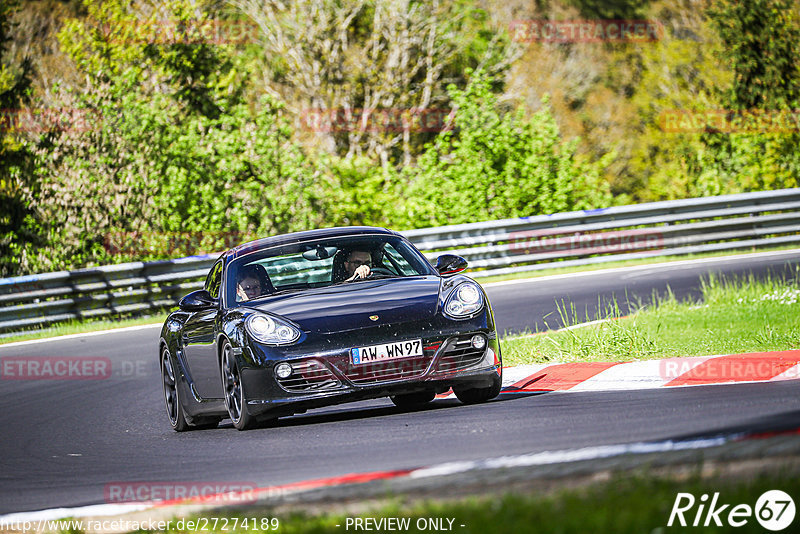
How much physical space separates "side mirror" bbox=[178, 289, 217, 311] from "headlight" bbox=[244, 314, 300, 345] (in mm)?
864

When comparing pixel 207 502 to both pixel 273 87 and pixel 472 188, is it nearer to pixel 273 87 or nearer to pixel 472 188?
pixel 472 188

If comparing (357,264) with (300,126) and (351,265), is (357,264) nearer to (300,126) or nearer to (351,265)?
(351,265)

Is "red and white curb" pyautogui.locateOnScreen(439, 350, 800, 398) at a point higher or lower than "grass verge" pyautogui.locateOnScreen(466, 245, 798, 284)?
higher

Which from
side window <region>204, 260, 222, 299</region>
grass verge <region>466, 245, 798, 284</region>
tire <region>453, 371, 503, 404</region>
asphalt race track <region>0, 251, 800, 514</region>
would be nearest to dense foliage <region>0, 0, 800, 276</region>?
grass verge <region>466, 245, 798, 284</region>

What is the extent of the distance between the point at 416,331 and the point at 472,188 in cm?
1659

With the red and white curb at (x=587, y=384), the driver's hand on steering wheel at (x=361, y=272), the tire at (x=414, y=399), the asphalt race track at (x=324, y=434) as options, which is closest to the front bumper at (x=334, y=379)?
the asphalt race track at (x=324, y=434)

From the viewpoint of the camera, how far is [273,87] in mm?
37906

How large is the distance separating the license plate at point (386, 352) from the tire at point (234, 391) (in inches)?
30.7

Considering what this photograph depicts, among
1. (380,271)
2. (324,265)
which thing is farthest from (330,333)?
(324,265)

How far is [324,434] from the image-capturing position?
7336mm

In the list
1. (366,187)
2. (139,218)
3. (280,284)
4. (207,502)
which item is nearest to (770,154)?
(366,187)

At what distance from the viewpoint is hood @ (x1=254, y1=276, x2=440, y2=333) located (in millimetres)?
7547

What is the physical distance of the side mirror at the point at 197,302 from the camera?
332 inches

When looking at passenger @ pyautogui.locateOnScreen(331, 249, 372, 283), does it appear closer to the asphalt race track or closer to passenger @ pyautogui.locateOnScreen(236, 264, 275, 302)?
passenger @ pyautogui.locateOnScreen(236, 264, 275, 302)
